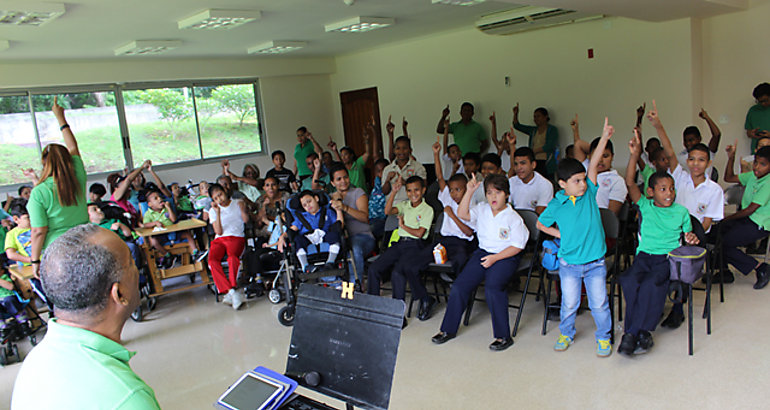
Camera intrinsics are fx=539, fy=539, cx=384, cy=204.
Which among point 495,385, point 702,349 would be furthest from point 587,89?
point 495,385

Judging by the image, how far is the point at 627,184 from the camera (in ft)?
14.6

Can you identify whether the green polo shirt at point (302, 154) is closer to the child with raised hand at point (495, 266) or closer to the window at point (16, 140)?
the window at point (16, 140)

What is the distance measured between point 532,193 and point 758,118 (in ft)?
10.6

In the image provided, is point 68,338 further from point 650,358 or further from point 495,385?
point 650,358

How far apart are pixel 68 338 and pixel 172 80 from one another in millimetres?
8851

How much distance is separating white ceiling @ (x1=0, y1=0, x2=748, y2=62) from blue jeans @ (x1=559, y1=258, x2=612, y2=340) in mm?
2217

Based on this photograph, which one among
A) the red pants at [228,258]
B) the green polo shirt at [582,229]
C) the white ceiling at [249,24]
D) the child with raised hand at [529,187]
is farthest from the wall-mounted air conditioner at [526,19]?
the red pants at [228,258]

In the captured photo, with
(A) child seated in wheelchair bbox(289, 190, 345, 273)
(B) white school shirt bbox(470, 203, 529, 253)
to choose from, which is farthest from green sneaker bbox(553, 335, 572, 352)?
(A) child seated in wheelchair bbox(289, 190, 345, 273)

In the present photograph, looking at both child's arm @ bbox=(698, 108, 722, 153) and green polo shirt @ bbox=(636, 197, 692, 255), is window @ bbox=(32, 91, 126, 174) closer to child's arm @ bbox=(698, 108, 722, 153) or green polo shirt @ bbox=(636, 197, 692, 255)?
green polo shirt @ bbox=(636, 197, 692, 255)

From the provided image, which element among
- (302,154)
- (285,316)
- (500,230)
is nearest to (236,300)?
(285,316)

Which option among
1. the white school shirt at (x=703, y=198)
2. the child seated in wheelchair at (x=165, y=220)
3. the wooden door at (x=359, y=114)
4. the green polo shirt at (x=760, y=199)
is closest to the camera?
the white school shirt at (x=703, y=198)

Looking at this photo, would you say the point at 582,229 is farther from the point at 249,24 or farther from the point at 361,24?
the point at 249,24

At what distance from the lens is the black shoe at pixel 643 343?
3.42 m

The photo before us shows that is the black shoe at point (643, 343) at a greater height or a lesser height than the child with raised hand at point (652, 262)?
lesser
